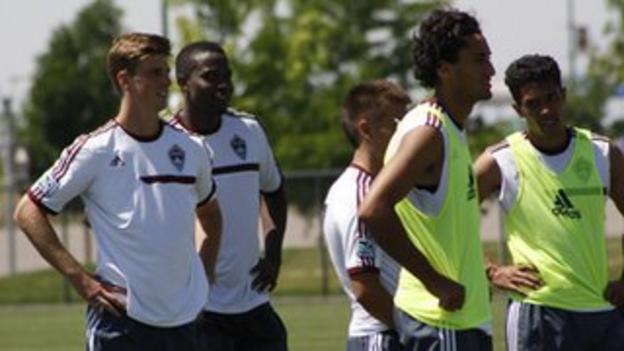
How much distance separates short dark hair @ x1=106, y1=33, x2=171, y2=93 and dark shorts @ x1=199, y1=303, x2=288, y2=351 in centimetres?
170

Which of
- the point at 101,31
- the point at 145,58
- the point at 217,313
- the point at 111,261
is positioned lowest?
the point at 101,31

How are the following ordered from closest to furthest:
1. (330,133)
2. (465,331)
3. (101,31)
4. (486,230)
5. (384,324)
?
(465,331), (384,324), (486,230), (330,133), (101,31)

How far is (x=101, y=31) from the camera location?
3071 inches

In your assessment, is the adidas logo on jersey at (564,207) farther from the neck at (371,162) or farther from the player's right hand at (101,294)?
the player's right hand at (101,294)

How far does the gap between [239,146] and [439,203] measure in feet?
9.53

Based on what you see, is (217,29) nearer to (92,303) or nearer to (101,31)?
(101,31)

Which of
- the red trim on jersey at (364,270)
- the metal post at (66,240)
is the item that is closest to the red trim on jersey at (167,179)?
the red trim on jersey at (364,270)

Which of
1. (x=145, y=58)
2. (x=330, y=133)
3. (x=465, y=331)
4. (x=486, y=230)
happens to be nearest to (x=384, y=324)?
(x=465, y=331)

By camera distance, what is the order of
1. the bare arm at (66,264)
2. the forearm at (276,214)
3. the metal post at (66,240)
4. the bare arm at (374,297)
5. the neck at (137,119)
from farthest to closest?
the metal post at (66,240) < the forearm at (276,214) < the neck at (137,119) < the bare arm at (66,264) < the bare arm at (374,297)

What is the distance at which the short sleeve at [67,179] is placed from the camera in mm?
9250

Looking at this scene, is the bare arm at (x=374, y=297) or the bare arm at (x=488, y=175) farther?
the bare arm at (x=488, y=175)

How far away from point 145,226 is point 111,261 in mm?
221

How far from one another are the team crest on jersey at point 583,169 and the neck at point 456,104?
6.52ft

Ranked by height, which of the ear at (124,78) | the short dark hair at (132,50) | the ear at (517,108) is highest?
the short dark hair at (132,50)
